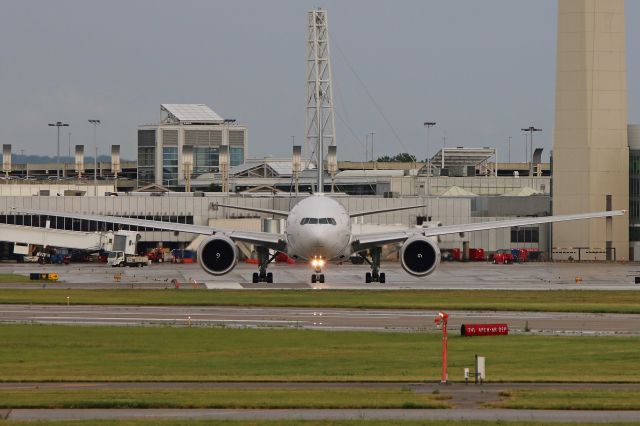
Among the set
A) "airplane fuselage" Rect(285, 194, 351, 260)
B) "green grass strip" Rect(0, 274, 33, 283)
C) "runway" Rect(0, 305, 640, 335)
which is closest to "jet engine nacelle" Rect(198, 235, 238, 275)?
"airplane fuselage" Rect(285, 194, 351, 260)

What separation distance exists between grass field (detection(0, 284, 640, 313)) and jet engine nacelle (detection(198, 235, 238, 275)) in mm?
6639

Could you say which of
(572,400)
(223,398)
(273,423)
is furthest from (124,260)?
(273,423)

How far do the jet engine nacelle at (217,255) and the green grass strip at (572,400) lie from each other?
46882mm

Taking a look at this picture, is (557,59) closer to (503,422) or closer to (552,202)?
(552,202)

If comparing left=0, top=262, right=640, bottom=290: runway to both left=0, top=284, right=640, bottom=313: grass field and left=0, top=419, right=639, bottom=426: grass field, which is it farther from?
left=0, top=419, right=639, bottom=426: grass field

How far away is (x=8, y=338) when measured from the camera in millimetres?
45125

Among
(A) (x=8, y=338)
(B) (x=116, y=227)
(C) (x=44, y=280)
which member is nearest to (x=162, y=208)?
(B) (x=116, y=227)

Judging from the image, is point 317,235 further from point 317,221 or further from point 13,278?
point 13,278

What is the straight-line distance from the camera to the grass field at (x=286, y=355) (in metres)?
35.3

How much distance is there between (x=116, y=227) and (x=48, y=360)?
99693 millimetres

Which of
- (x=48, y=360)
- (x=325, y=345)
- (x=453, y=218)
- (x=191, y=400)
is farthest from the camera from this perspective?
(x=453, y=218)

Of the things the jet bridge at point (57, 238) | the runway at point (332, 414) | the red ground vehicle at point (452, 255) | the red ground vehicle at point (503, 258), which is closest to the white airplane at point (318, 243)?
the red ground vehicle at point (503, 258)

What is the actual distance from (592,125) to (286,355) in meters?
89.2

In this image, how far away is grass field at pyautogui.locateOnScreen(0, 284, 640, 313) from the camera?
61.2 metres
